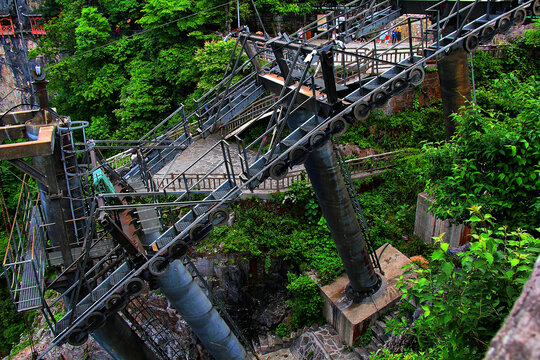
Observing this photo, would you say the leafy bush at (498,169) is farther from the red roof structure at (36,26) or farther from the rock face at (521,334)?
the red roof structure at (36,26)

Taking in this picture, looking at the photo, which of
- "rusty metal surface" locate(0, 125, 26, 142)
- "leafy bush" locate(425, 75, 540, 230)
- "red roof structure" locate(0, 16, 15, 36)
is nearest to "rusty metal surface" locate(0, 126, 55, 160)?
"rusty metal surface" locate(0, 125, 26, 142)

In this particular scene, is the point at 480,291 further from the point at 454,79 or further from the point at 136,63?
the point at 136,63

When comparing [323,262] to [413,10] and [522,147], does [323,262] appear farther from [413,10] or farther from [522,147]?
[413,10]

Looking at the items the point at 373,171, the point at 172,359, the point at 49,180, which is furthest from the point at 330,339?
the point at 49,180

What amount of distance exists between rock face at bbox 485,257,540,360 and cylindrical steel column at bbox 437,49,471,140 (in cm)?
1239

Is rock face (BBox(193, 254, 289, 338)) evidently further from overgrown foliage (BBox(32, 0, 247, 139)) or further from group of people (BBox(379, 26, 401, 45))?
group of people (BBox(379, 26, 401, 45))

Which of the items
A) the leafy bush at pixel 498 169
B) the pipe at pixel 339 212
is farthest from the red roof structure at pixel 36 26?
the leafy bush at pixel 498 169

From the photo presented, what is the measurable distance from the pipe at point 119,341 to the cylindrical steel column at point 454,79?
1211 centimetres

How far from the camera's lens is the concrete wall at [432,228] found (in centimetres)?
1327

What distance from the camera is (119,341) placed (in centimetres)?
988

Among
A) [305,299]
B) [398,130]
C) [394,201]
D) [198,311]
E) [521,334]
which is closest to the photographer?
[521,334]

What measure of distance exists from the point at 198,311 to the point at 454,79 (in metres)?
11.3

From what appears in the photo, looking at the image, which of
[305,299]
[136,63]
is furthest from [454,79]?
[136,63]

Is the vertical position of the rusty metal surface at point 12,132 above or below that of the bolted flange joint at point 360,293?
above
